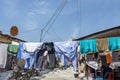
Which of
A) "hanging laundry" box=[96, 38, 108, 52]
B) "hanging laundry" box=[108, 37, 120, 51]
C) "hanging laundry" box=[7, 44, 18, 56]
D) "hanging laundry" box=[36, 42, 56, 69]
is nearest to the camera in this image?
"hanging laundry" box=[108, 37, 120, 51]

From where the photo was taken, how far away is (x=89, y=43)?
1298 cm

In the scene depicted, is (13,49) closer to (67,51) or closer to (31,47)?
(31,47)

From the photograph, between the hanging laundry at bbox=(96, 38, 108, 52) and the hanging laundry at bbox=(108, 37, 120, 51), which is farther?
the hanging laundry at bbox=(96, 38, 108, 52)

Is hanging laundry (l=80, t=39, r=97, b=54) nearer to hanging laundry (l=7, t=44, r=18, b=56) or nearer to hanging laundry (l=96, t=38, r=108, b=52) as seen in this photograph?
hanging laundry (l=96, t=38, r=108, b=52)

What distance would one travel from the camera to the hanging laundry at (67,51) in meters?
13.3

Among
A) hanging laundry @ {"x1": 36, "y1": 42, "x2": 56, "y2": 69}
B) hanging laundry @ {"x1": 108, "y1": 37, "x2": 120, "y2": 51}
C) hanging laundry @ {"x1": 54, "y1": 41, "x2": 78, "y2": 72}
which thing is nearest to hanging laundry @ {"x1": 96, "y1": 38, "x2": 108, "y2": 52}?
hanging laundry @ {"x1": 108, "y1": 37, "x2": 120, "y2": 51}

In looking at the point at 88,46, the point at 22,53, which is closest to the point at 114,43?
the point at 88,46

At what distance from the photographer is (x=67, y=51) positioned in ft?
44.3

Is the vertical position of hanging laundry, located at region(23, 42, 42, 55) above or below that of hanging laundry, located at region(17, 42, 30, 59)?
above

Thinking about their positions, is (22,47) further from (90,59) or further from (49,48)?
(90,59)

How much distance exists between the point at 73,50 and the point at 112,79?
4.08 m

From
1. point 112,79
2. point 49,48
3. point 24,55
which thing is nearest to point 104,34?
point 112,79

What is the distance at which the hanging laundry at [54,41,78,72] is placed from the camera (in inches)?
524

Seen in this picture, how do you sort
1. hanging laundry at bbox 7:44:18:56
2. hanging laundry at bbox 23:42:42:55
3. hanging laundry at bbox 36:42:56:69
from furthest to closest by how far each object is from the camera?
hanging laundry at bbox 7:44:18:56 < hanging laundry at bbox 23:42:42:55 < hanging laundry at bbox 36:42:56:69
